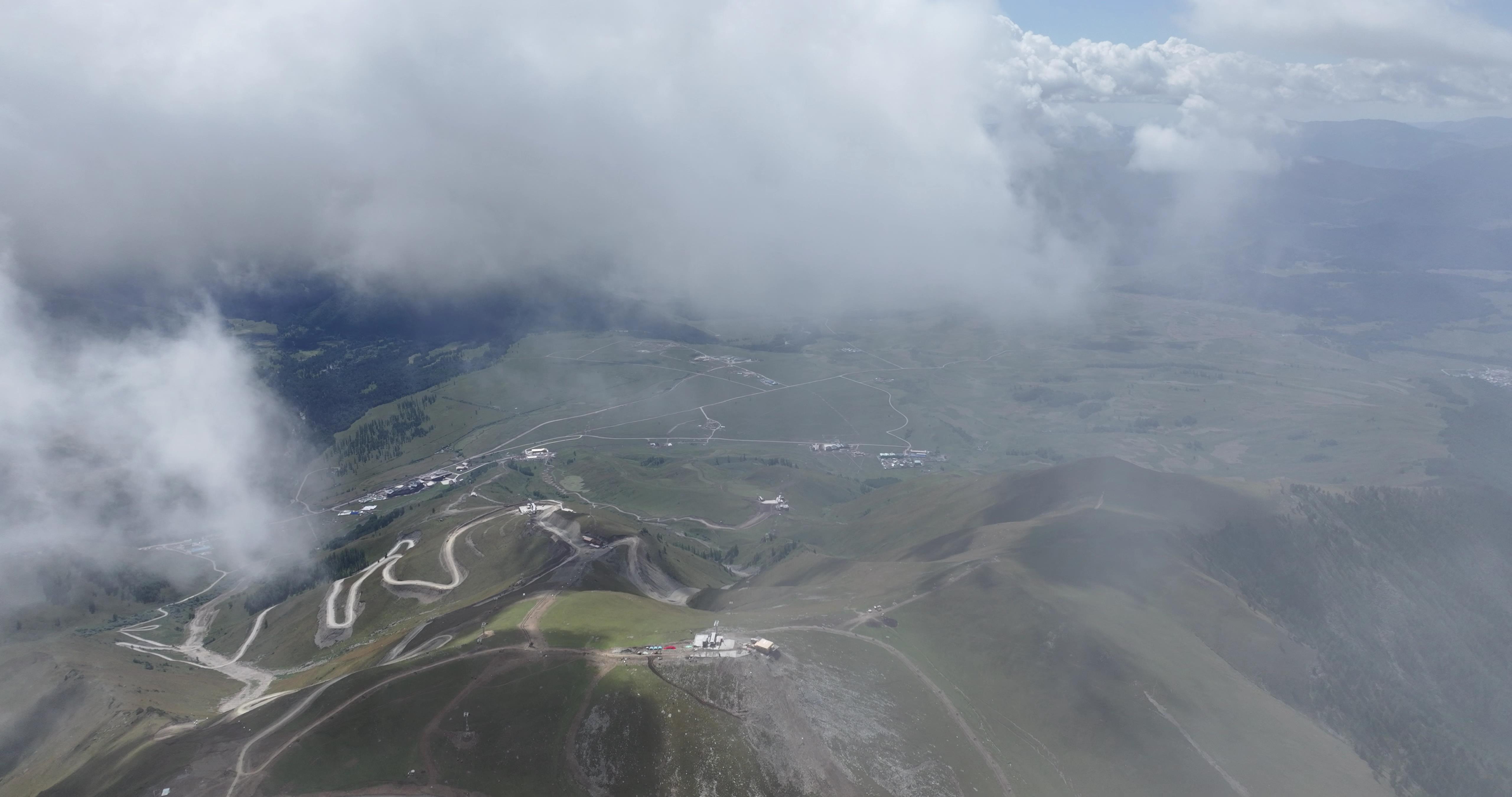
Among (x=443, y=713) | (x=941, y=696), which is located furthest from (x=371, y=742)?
(x=941, y=696)

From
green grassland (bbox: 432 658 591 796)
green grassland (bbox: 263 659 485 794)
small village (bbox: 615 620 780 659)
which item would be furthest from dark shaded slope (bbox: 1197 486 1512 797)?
green grassland (bbox: 263 659 485 794)

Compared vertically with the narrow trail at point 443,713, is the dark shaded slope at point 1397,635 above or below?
below

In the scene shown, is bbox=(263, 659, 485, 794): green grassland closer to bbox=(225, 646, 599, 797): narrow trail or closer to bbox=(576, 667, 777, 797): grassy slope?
bbox=(225, 646, 599, 797): narrow trail

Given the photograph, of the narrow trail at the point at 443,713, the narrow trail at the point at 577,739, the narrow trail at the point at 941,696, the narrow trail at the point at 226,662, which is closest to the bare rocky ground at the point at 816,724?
the narrow trail at the point at 941,696

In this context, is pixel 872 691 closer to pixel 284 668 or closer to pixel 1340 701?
pixel 1340 701

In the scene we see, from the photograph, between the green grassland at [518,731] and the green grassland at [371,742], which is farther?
the green grassland at [371,742]

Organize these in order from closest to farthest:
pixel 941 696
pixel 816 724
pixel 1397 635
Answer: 1. pixel 816 724
2. pixel 941 696
3. pixel 1397 635

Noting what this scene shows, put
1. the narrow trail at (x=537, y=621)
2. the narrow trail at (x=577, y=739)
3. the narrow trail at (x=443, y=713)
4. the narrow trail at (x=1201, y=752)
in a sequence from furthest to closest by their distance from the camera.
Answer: the narrow trail at (x=537, y=621) → the narrow trail at (x=1201, y=752) → the narrow trail at (x=443, y=713) → the narrow trail at (x=577, y=739)

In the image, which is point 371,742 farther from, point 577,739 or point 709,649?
point 709,649

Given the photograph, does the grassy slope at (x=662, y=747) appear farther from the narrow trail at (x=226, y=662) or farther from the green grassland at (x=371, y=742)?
the narrow trail at (x=226, y=662)
